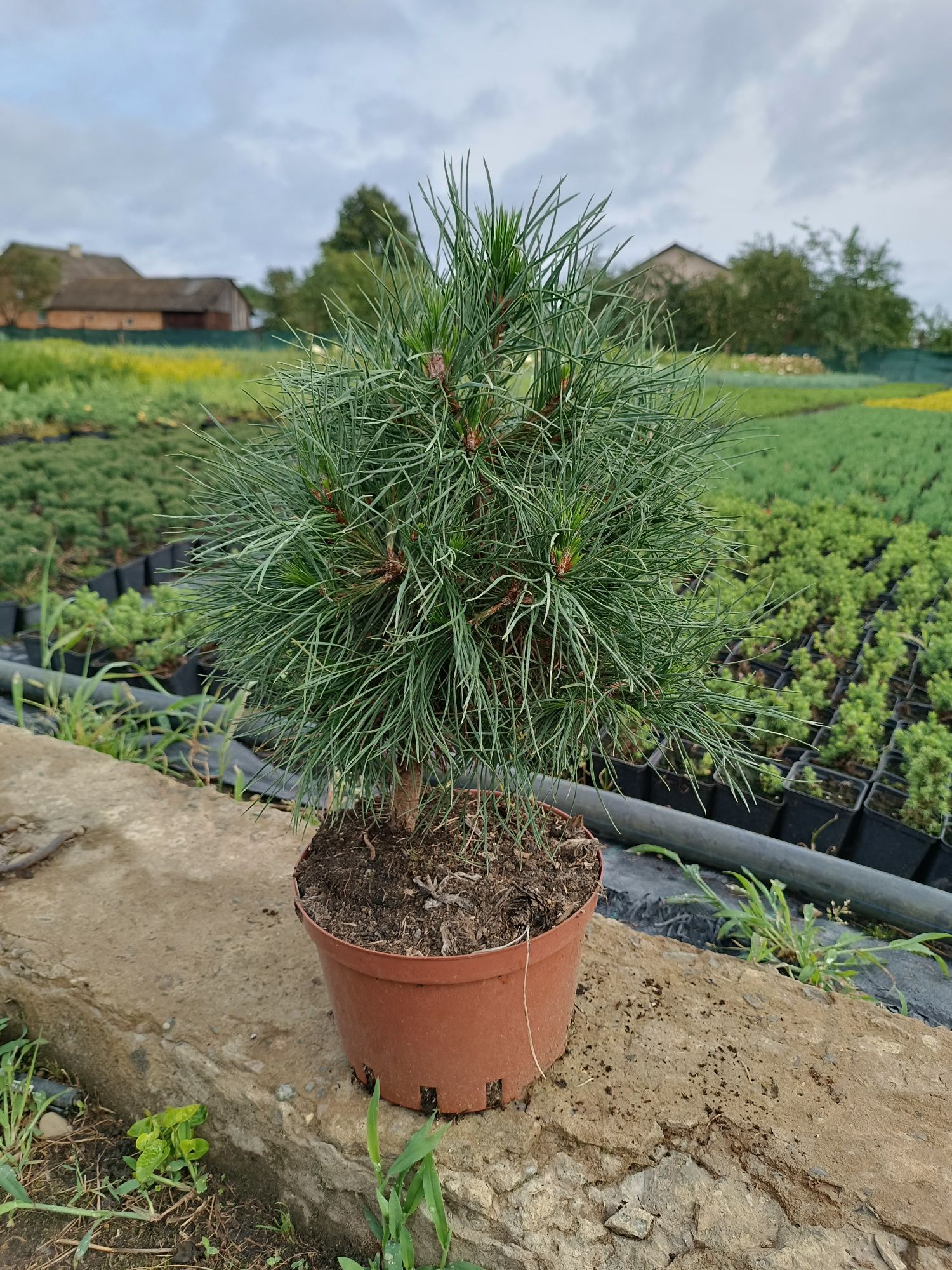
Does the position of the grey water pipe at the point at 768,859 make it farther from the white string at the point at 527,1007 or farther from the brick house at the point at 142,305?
the brick house at the point at 142,305

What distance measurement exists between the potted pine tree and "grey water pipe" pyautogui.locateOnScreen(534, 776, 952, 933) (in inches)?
24.1

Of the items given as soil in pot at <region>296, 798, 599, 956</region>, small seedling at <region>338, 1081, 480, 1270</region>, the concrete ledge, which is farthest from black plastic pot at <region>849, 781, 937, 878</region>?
small seedling at <region>338, 1081, 480, 1270</region>

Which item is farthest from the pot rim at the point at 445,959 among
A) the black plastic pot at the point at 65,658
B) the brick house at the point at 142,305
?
the brick house at the point at 142,305

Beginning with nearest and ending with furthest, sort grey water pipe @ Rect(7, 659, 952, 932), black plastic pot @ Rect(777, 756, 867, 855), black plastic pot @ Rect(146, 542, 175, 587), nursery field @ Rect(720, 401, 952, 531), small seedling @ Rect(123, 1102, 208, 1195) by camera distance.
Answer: small seedling @ Rect(123, 1102, 208, 1195), grey water pipe @ Rect(7, 659, 952, 932), black plastic pot @ Rect(777, 756, 867, 855), black plastic pot @ Rect(146, 542, 175, 587), nursery field @ Rect(720, 401, 952, 531)

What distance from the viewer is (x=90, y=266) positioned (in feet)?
188

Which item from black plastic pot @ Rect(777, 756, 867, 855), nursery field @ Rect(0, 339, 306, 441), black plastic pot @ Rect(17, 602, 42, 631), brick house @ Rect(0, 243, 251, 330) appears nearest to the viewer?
black plastic pot @ Rect(777, 756, 867, 855)

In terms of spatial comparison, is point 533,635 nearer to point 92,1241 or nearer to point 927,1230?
point 927,1230

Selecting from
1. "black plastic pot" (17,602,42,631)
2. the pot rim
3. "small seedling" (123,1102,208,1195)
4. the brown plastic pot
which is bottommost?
"black plastic pot" (17,602,42,631)

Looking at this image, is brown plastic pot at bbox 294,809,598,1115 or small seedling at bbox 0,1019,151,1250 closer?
brown plastic pot at bbox 294,809,598,1115

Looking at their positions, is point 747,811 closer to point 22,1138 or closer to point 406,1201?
point 406,1201

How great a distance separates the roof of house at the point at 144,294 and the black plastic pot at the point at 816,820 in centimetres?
5224

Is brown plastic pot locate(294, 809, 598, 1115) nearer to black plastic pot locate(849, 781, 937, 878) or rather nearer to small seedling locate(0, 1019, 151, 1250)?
small seedling locate(0, 1019, 151, 1250)

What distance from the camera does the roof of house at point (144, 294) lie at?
159ft

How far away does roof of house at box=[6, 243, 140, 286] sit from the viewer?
53.9m
